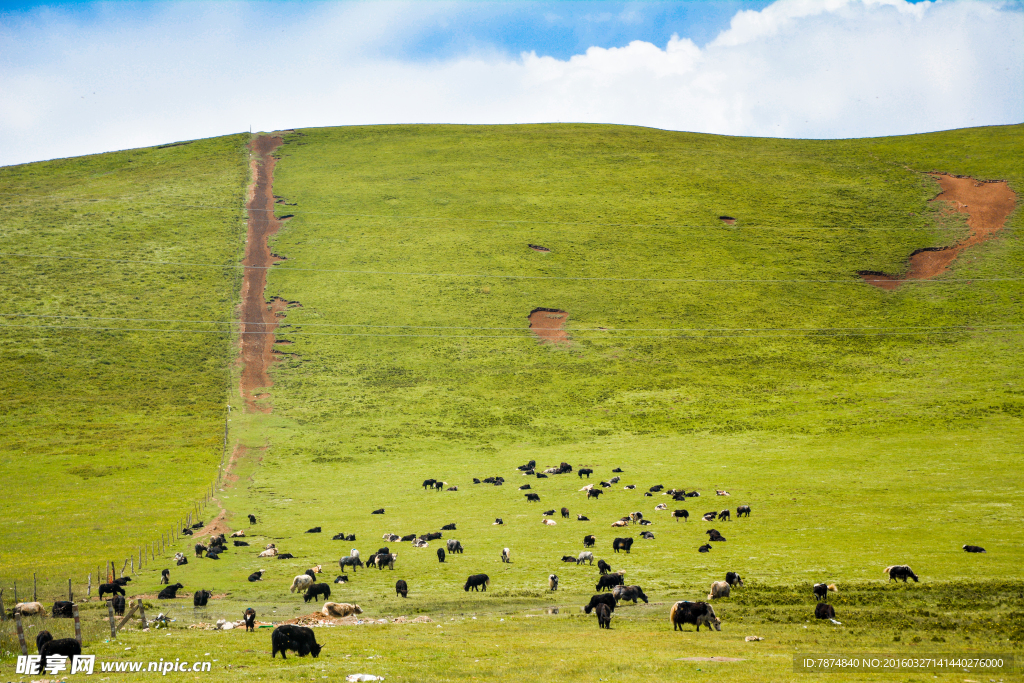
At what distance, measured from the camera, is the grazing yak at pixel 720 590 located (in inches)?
1029

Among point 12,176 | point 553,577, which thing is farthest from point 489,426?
point 12,176

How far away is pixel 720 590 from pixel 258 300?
211 ft

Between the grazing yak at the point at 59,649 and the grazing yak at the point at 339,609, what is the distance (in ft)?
30.5

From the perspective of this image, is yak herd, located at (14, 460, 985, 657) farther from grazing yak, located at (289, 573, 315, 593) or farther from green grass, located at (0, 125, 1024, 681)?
green grass, located at (0, 125, 1024, 681)

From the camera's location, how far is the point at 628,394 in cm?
6625

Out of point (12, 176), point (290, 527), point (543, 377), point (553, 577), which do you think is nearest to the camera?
point (553, 577)

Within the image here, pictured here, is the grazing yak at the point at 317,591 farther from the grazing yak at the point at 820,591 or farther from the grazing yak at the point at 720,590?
the grazing yak at the point at 820,591

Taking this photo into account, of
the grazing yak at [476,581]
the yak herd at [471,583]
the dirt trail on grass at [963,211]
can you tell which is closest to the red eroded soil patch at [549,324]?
the yak herd at [471,583]

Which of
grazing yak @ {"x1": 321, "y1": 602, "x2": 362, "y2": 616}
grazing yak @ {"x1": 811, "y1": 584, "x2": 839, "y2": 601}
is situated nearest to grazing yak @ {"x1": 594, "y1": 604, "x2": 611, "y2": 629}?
grazing yak @ {"x1": 811, "y1": 584, "x2": 839, "y2": 601}

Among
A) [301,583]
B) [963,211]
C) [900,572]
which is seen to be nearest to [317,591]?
[301,583]

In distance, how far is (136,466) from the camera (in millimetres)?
51438

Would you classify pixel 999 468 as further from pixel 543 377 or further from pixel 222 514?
pixel 222 514

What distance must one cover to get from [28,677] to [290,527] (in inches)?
1003

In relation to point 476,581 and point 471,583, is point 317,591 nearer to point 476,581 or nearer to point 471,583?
point 471,583
